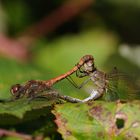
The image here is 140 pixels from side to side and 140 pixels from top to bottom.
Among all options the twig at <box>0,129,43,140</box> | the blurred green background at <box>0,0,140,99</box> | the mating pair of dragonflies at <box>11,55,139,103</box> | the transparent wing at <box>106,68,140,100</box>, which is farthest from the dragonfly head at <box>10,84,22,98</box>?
the blurred green background at <box>0,0,140,99</box>

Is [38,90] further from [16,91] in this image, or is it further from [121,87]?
[121,87]

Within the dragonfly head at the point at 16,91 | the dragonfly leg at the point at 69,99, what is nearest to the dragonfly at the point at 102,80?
the dragonfly leg at the point at 69,99

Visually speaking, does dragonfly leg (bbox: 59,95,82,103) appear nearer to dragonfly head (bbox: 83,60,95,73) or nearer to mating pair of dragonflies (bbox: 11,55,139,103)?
mating pair of dragonflies (bbox: 11,55,139,103)

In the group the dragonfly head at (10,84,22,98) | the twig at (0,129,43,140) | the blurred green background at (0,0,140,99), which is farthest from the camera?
the blurred green background at (0,0,140,99)

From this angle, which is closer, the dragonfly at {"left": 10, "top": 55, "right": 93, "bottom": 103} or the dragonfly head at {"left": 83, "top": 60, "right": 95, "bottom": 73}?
the dragonfly at {"left": 10, "top": 55, "right": 93, "bottom": 103}

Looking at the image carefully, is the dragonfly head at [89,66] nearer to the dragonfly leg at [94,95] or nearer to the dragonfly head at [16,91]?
the dragonfly leg at [94,95]

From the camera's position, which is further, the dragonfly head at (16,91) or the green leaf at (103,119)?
the dragonfly head at (16,91)

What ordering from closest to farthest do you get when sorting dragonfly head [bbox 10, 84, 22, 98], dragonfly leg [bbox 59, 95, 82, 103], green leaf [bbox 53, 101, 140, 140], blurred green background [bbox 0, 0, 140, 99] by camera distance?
green leaf [bbox 53, 101, 140, 140]
dragonfly leg [bbox 59, 95, 82, 103]
dragonfly head [bbox 10, 84, 22, 98]
blurred green background [bbox 0, 0, 140, 99]
